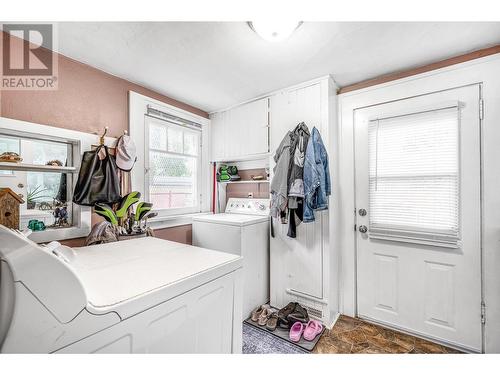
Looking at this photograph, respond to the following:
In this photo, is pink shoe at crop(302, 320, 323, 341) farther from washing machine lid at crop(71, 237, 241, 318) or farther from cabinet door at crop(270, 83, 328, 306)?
washing machine lid at crop(71, 237, 241, 318)

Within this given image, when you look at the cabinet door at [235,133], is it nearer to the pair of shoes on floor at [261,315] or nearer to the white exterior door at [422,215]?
the white exterior door at [422,215]

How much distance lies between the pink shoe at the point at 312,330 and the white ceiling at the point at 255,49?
2319mm

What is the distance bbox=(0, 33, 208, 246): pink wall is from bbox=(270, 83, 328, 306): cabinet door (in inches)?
59.6

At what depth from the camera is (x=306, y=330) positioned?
6.49 ft

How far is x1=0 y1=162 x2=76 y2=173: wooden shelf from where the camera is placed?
152cm

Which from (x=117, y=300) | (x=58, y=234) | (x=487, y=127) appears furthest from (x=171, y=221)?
(x=487, y=127)

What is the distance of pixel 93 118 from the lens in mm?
1993

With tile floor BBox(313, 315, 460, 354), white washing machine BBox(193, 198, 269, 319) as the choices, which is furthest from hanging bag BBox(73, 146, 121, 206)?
tile floor BBox(313, 315, 460, 354)

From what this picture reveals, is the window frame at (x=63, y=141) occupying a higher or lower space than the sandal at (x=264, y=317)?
higher

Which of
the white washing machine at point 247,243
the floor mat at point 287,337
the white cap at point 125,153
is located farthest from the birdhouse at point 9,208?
the floor mat at point 287,337

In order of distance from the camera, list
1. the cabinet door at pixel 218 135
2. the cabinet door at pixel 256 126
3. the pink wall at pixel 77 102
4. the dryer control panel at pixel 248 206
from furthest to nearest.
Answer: the cabinet door at pixel 218 135 < the dryer control panel at pixel 248 206 < the cabinet door at pixel 256 126 < the pink wall at pixel 77 102

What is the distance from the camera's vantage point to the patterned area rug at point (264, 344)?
5.86 feet
